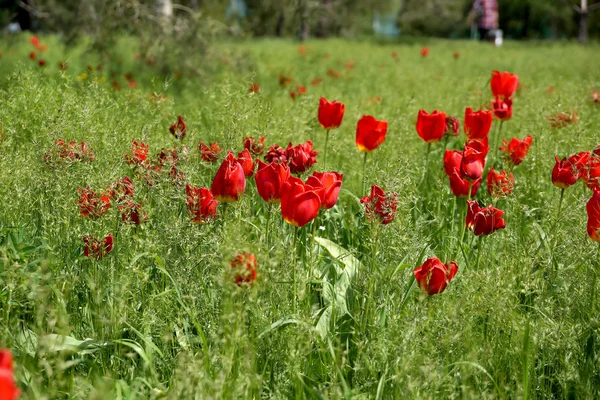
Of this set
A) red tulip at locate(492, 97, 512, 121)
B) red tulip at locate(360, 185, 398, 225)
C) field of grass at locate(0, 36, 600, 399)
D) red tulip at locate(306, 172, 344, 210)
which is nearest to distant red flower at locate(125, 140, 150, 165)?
field of grass at locate(0, 36, 600, 399)

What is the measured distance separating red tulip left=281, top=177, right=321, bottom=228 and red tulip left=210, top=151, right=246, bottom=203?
19 centimetres

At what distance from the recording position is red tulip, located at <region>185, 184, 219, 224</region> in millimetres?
1967

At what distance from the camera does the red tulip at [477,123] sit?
9.20 feet

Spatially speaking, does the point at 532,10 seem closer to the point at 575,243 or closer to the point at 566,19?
the point at 566,19

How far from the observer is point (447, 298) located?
189cm

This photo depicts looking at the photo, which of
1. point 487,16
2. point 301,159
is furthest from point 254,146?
point 487,16

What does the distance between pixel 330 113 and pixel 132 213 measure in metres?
1.11

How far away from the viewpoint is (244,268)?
149cm

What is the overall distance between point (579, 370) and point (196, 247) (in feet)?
3.73

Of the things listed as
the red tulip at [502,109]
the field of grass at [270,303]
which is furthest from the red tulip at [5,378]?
the red tulip at [502,109]

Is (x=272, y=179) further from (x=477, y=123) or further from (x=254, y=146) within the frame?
(x=477, y=123)

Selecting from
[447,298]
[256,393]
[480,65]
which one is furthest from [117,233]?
[480,65]

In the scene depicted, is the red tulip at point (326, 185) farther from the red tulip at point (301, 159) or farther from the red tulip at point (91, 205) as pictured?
the red tulip at point (91, 205)

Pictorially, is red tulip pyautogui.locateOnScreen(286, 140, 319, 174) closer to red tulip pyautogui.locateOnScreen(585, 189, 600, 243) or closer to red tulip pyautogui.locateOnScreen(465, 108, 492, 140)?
red tulip pyautogui.locateOnScreen(465, 108, 492, 140)
